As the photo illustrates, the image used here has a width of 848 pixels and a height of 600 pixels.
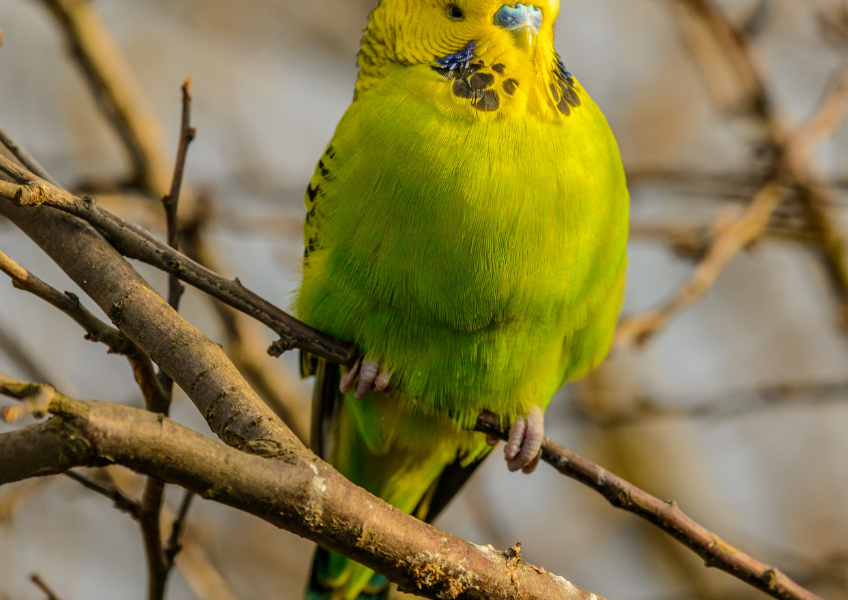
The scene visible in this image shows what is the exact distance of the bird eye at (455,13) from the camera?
3.28 m

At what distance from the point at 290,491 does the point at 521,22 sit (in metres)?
2.20

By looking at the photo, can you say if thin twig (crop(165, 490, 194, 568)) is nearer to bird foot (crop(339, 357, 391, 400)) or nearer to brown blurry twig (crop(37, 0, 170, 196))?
bird foot (crop(339, 357, 391, 400))

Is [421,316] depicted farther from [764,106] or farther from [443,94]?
[764,106]

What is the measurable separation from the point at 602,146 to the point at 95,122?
670 centimetres

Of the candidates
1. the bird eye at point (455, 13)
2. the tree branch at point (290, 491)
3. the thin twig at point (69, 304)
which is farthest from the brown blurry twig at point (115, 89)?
the tree branch at point (290, 491)

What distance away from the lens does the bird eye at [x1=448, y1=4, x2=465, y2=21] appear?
328cm

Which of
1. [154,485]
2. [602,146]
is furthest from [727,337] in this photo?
[154,485]

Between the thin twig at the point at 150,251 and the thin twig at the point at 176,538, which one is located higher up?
Answer: the thin twig at the point at 150,251

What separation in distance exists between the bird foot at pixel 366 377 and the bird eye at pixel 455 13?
1419 mm

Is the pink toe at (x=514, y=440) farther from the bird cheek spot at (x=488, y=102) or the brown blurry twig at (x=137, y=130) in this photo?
the brown blurry twig at (x=137, y=130)

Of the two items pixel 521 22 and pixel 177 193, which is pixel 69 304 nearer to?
pixel 177 193

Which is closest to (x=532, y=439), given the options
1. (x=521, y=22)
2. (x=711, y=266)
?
(x=711, y=266)

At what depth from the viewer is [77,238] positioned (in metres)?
2.46

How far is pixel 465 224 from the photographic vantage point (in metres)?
3.03
